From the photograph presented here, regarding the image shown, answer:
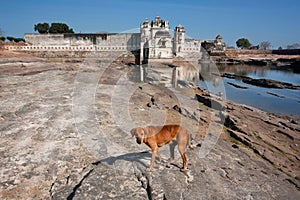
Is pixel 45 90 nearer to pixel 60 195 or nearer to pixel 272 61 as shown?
pixel 60 195

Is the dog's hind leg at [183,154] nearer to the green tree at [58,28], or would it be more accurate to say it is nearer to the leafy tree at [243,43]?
the green tree at [58,28]

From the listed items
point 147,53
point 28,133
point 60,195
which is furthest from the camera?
point 147,53

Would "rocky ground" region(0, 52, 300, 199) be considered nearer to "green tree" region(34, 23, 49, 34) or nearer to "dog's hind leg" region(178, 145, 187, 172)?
"dog's hind leg" region(178, 145, 187, 172)

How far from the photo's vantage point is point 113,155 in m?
5.95

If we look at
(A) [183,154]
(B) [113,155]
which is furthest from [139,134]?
(B) [113,155]

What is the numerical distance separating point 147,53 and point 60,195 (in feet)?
162

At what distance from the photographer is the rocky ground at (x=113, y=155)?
464 cm

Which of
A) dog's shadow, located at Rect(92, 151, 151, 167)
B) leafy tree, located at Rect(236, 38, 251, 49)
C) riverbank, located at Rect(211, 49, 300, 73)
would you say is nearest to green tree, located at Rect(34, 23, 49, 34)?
riverbank, located at Rect(211, 49, 300, 73)

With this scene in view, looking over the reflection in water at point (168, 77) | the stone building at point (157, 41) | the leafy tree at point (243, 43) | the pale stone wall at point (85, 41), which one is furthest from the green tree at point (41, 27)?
the leafy tree at point (243, 43)

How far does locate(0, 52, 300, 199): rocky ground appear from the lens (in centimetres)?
464

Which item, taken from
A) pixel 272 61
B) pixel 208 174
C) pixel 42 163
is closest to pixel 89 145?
pixel 42 163

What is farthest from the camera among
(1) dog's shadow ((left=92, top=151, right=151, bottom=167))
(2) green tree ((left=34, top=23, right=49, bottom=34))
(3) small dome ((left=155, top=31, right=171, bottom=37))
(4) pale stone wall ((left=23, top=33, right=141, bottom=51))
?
(2) green tree ((left=34, top=23, right=49, bottom=34))

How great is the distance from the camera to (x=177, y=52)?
60750 millimetres

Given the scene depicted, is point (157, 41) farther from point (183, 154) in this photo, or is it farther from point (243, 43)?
point (243, 43)
